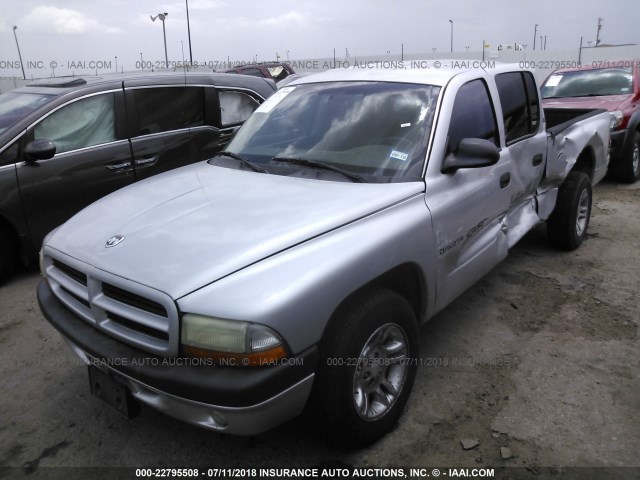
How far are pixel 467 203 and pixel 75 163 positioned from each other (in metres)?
3.57

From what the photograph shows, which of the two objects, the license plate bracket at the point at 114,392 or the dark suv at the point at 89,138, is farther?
the dark suv at the point at 89,138

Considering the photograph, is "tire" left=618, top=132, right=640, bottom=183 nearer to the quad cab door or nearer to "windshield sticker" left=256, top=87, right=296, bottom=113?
the quad cab door

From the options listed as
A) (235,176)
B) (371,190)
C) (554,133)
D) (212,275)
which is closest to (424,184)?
(371,190)

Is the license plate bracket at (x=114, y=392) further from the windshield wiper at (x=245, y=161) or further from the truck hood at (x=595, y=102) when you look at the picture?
the truck hood at (x=595, y=102)

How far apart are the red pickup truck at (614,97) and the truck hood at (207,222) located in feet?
19.4

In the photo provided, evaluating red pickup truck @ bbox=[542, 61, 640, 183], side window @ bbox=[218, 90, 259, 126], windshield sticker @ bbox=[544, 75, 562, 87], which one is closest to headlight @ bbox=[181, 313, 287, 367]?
side window @ bbox=[218, 90, 259, 126]

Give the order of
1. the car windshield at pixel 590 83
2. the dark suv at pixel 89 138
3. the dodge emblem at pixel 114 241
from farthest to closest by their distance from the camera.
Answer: the car windshield at pixel 590 83, the dark suv at pixel 89 138, the dodge emblem at pixel 114 241

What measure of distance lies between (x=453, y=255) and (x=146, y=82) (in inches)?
151

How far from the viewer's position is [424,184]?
2660 millimetres

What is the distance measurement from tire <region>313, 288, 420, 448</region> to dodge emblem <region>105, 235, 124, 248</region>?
1039mm

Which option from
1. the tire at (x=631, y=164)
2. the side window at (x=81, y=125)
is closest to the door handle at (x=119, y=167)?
the side window at (x=81, y=125)

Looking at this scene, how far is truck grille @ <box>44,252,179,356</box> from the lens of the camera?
6.33 ft

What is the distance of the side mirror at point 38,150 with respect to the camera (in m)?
4.31

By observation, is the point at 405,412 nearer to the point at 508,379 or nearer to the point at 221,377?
the point at 508,379
